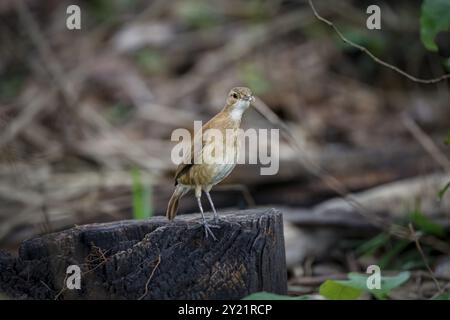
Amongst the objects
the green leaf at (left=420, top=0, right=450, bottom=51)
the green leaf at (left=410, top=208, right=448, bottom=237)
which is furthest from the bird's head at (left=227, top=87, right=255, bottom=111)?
the green leaf at (left=410, top=208, right=448, bottom=237)

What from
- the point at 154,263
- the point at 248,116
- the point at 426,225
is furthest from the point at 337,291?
the point at 248,116

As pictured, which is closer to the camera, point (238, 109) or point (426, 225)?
point (238, 109)

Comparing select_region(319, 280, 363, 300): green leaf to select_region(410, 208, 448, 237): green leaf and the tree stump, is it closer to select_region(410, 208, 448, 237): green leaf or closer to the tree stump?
the tree stump

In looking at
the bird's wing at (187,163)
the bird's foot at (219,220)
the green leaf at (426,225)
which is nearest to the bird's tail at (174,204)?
the bird's wing at (187,163)

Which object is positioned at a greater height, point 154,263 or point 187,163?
point 187,163

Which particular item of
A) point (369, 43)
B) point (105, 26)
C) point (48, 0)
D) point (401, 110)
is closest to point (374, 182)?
point (401, 110)

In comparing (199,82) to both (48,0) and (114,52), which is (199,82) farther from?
(48,0)

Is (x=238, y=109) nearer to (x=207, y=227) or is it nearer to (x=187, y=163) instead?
(x=187, y=163)
